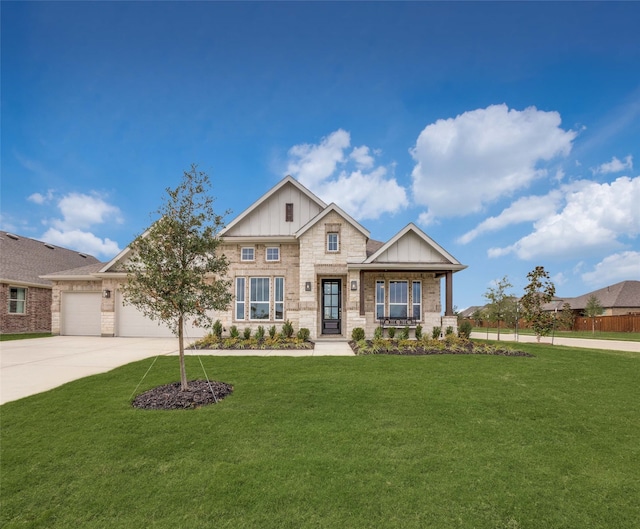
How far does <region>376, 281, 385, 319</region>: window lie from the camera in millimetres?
16266

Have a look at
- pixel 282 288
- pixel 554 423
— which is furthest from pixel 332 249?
pixel 554 423

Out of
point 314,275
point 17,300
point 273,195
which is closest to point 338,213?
point 314,275

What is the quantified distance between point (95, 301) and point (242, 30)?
16.4 meters

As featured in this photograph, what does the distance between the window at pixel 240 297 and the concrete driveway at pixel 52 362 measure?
3.98 meters

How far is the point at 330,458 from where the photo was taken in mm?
4188

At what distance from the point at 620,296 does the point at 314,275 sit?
3989cm

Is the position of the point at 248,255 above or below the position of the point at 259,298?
above

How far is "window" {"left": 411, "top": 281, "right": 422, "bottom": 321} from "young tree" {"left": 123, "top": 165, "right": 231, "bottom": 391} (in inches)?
450

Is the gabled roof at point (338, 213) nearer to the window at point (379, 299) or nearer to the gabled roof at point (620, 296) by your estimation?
the window at point (379, 299)

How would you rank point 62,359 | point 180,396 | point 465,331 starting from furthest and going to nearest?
point 465,331
point 62,359
point 180,396

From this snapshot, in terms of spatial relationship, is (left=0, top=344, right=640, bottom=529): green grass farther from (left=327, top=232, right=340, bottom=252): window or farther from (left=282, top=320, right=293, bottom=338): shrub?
(left=327, top=232, right=340, bottom=252): window

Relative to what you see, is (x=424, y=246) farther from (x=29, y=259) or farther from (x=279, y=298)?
(x=29, y=259)

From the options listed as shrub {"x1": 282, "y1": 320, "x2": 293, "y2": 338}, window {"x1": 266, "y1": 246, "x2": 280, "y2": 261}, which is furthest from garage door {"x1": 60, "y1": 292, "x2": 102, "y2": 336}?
shrub {"x1": 282, "y1": 320, "x2": 293, "y2": 338}

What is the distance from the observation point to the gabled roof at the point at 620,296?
35.7 meters
